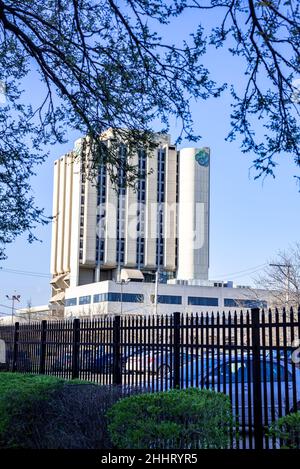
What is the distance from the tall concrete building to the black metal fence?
8868cm

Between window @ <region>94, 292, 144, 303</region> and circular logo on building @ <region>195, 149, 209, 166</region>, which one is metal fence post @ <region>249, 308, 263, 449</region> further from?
circular logo on building @ <region>195, 149, 209, 166</region>

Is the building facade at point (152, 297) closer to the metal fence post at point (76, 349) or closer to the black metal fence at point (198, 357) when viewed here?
the metal fence post at point (76, 349)

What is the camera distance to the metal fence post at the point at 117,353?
1192cm

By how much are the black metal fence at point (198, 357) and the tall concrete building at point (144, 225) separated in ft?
291

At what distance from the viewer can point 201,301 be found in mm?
95688

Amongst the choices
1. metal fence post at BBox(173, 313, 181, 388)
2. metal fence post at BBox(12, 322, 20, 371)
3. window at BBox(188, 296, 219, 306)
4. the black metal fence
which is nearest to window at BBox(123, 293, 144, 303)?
window at BBox(188, 296, 219, 306)

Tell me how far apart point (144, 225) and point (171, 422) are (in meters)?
107

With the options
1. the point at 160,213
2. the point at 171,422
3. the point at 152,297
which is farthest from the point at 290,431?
the point at 160,213

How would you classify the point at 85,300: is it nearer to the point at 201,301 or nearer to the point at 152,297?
the point at 152,297

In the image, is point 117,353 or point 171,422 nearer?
point 171,422

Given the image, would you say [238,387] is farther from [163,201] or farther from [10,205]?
[163,201]

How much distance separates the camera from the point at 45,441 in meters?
7.93

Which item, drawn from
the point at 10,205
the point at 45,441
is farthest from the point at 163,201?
the point at 45,441
